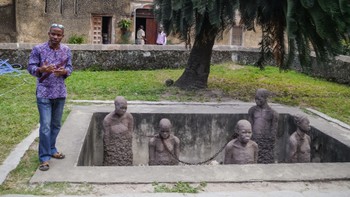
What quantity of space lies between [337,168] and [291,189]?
30.2 inches

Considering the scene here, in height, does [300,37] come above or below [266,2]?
below

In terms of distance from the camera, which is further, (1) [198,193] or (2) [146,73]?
(2) [146,73]

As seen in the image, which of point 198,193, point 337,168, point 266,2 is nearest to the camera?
point 198,193

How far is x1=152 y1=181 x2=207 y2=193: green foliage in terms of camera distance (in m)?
4.07

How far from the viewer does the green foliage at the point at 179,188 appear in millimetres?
4074

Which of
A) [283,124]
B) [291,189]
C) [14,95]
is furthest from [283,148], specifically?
[14,95]

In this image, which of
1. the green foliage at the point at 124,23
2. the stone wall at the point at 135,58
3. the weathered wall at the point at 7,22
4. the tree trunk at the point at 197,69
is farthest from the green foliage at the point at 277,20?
the weathered wall at the point at 7,22

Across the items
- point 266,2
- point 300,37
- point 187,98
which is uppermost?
point 266,2

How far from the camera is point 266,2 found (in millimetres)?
7895

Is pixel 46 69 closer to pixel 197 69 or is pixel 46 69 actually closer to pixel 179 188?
pixel 179 188

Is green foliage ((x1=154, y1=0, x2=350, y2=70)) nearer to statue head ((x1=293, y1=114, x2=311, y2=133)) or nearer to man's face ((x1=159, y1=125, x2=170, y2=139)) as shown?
statue head ((x1=293, y1=114, x2=311, y2=133))

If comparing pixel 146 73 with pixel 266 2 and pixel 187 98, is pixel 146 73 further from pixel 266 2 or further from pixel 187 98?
pixel 266 2

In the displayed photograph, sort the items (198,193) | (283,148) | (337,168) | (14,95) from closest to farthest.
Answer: (198,193) → (337,168) → (283,148) → (14,95)

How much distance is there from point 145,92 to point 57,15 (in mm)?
14222
